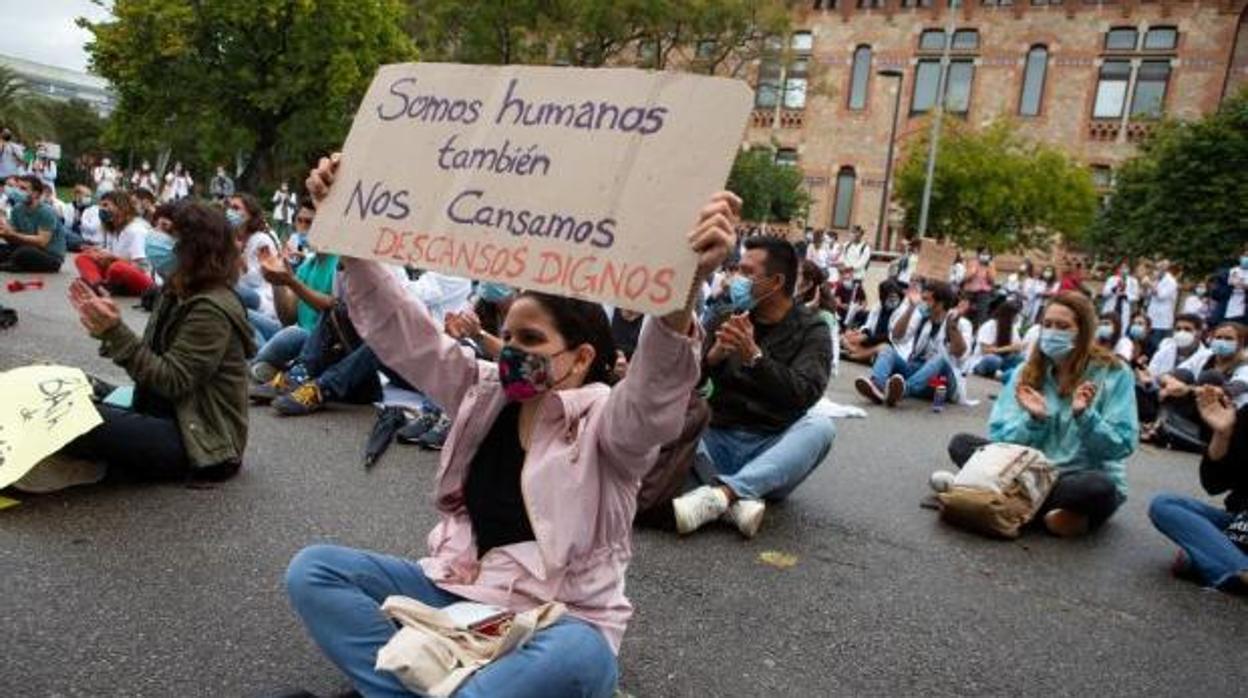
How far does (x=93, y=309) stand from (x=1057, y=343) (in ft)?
14.3

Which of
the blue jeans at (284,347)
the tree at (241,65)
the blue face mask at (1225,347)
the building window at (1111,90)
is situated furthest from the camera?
the building window at (1111,90)

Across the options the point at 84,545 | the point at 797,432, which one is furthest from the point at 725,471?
the point at 84,545

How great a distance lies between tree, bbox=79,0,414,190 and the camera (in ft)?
79.4

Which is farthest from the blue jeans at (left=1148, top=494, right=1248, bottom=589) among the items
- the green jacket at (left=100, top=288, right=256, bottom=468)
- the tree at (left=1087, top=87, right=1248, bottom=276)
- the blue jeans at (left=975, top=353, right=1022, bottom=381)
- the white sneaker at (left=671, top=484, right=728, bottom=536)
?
the tree at (left=1087, top=87, right=1248, bottom=276)

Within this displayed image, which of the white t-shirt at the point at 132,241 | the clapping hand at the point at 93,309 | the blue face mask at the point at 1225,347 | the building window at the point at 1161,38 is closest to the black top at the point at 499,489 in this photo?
the clapping hand at the point at 93,309

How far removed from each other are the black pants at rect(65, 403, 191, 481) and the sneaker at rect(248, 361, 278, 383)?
262 centimetres

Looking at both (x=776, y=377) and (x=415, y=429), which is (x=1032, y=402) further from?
(x=415, y=429)

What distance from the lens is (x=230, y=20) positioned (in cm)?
2433

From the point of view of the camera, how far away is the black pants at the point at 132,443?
3.98 m

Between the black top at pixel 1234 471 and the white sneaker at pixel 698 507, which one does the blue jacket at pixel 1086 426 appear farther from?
the white sneaker at pixel 698 507

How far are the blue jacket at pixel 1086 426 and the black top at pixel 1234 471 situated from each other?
1.53 feet

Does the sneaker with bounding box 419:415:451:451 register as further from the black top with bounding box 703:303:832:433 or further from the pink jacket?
the pink jacket

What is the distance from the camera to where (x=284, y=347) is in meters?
6.79

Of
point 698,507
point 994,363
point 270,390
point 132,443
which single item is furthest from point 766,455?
point 994,363
